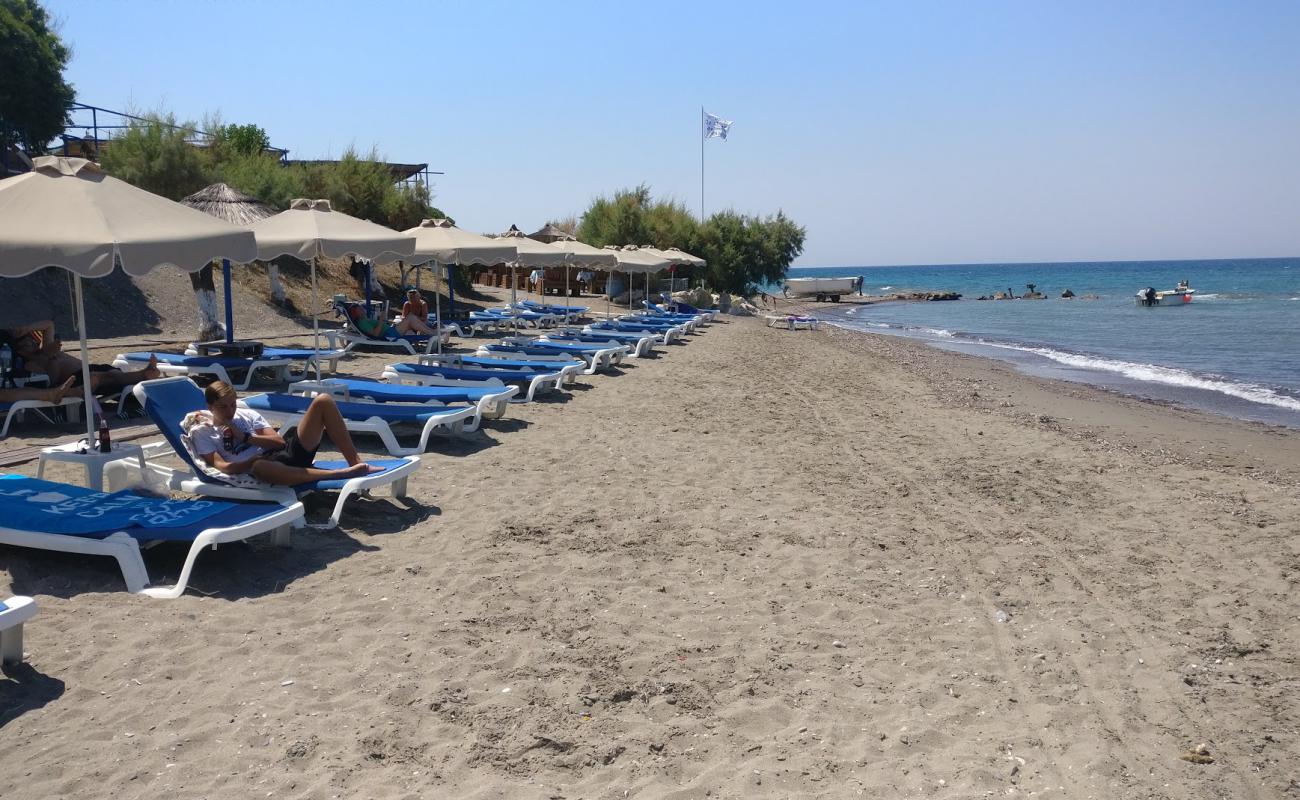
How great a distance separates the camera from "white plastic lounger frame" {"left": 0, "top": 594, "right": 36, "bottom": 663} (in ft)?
11.5

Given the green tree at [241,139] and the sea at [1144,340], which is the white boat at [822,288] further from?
the green tree at [241,139]

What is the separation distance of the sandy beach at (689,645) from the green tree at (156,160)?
13.3 m

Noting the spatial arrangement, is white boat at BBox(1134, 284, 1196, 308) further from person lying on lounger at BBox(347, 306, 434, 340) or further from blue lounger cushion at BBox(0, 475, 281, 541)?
blue lounger cushion at BBox(0, 475, 281, 541)

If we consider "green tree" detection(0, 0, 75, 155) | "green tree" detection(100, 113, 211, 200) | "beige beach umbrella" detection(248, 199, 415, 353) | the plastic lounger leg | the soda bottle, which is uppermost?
"green tree" detection(0, 0, 75, 155)

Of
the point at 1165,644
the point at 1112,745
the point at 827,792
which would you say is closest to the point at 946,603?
the point at 1165,644

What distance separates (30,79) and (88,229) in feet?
57.6

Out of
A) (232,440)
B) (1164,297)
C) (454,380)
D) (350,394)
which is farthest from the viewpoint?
(1164,297)

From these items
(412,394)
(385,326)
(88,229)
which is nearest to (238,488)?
(88,229)

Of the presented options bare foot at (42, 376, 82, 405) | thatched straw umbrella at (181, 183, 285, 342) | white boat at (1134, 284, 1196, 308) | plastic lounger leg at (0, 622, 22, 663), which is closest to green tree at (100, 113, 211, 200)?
thatched straw umbrella at (181, 183, 285, 342)

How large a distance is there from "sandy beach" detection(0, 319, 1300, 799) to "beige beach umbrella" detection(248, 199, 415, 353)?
8.90ft

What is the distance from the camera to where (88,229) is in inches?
215

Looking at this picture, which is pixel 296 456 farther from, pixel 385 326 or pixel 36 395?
pixel 385 326

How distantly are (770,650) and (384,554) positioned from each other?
2.31 m

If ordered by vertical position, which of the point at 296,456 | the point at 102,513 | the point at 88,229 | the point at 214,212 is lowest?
the point at 102,513
